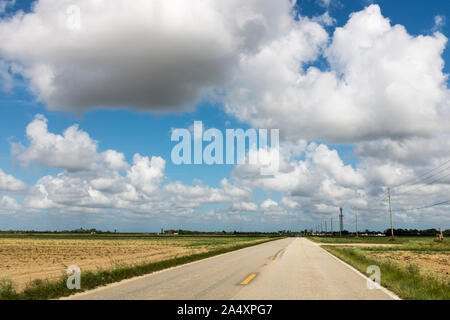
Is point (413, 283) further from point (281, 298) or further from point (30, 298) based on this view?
point (30, 298)

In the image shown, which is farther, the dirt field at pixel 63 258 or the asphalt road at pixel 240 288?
the dirt field at pixel 63 258

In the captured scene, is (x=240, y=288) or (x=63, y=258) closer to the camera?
(x=240, y=288)

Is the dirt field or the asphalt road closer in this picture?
the asphalt road

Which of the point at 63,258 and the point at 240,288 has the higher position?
the point at 240,288

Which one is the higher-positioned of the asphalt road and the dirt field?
the asphalt road

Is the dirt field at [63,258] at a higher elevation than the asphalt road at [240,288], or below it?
below
